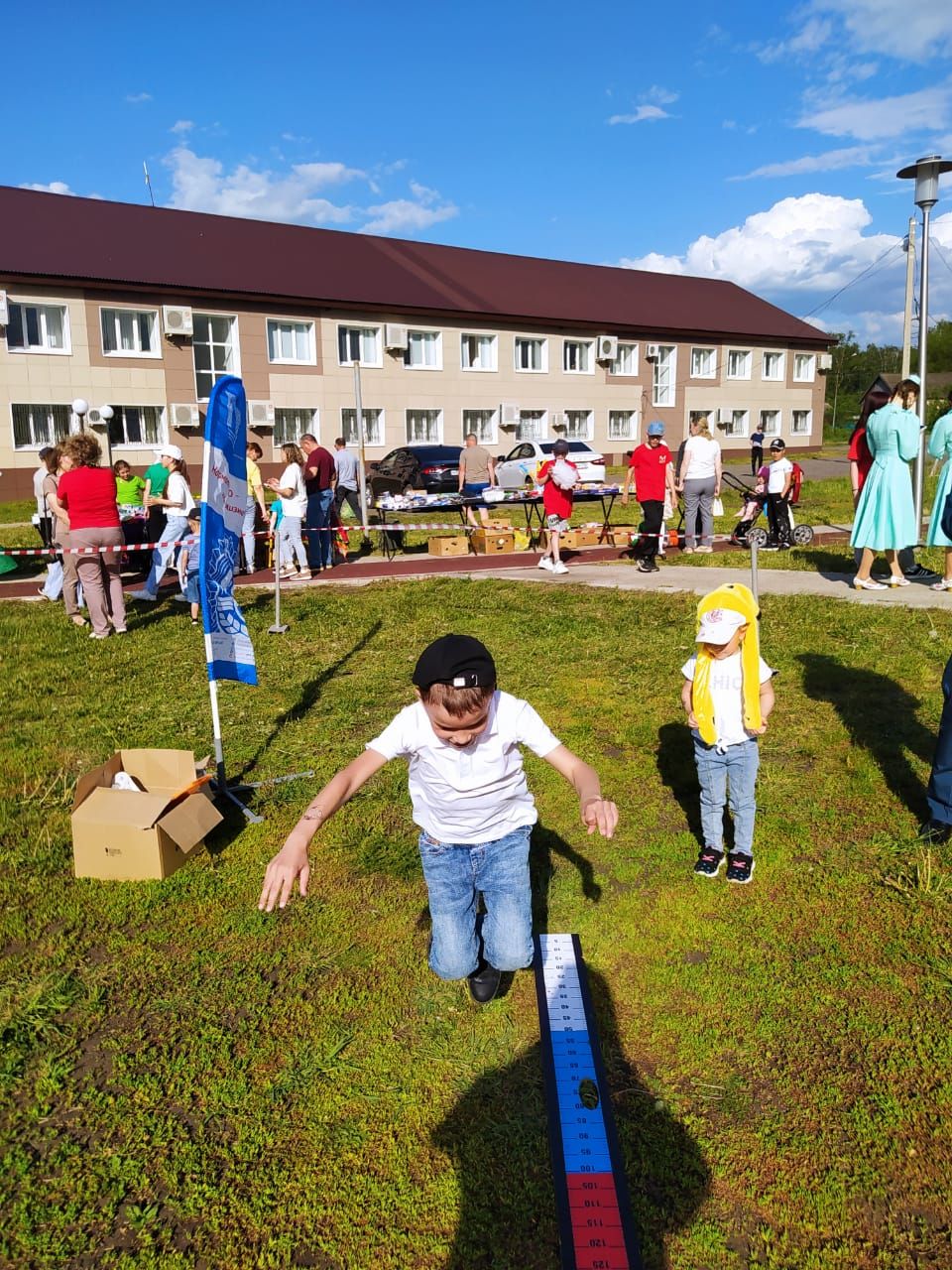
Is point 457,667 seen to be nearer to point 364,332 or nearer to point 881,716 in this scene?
point 881,716

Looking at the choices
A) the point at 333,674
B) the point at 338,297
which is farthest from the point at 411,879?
the point at 338,297

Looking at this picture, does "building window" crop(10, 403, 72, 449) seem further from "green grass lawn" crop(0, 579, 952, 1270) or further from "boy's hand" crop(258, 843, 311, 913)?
"boy's hand" crop(258, 843, 311, 913)

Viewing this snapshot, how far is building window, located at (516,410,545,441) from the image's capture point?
37.8m

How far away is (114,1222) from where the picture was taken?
8.64 feet

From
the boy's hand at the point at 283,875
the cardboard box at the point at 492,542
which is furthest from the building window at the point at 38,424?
the boy's hand at the point at 283,875

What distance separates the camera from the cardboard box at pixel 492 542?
53.0 feet

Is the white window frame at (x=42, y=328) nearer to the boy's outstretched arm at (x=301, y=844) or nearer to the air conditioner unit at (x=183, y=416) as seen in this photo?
the air conditioner unit at (x=183, y=416)

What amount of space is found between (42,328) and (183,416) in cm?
459

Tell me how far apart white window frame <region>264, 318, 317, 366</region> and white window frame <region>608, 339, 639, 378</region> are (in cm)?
1410

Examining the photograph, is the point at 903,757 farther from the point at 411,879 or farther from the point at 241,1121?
the point at 241,1121

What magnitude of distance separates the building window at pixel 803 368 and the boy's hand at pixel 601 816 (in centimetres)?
4916

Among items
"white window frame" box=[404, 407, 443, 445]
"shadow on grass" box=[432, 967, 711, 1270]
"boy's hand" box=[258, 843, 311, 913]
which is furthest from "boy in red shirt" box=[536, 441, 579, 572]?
"white window frame" box=[404, 407, 443, 445]

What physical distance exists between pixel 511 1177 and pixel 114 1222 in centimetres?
115

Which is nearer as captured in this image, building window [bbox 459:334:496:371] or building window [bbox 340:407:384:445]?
building window [bbox 340:407:384:445]
